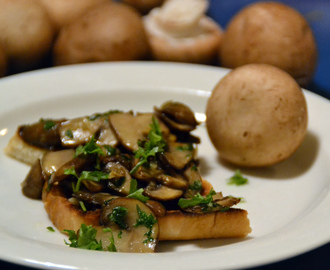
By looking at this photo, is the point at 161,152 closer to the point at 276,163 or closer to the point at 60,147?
the point at 60,147

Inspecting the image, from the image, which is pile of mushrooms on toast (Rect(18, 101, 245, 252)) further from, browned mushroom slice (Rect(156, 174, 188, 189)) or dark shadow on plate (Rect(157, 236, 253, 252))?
dark shadow on plate (Rect(157, 236, 253, 252))

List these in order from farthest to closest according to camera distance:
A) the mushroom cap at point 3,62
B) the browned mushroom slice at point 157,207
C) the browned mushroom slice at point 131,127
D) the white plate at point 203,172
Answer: the mushroom cap at point 3,62
the browned mushroom slice at point 131,127
the browned mushroom slice at point 157,207
the white plate at point 203,172

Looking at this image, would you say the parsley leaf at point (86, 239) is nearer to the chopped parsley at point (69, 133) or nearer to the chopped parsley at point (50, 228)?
the chopped parsley at point (50, 228)

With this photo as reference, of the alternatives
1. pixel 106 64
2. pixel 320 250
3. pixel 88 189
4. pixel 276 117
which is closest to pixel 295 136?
pixel 276 117

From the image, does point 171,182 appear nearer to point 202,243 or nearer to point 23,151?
point 202,243

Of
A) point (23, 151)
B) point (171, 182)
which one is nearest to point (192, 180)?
point (171, 182)

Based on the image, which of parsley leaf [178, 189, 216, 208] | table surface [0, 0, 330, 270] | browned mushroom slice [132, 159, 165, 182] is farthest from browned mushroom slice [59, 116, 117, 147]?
table surface [0, 0, 330, 270]

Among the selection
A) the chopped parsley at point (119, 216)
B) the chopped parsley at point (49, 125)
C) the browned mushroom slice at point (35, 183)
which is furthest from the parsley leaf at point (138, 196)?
the chopped parsley at point (49, 125)
